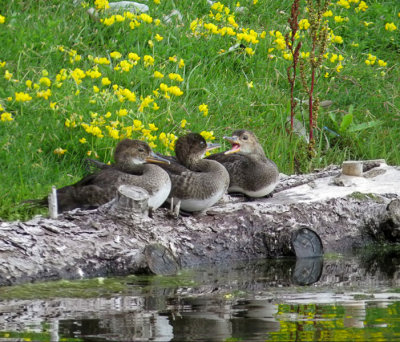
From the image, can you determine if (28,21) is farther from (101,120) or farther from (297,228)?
(297,228)

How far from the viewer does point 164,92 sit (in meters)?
9.46

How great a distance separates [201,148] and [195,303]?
2.06 metres

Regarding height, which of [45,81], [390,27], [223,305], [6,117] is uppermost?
[390,27]

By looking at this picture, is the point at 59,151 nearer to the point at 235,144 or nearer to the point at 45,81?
the point at 45,81

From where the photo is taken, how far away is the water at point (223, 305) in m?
4.25

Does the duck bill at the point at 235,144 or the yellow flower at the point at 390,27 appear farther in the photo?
the yellow flower at the point at 390,27

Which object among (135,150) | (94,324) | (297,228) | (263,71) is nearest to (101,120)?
(135,150)

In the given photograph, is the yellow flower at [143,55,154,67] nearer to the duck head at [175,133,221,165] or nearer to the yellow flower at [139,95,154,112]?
the yellow flower at [139,95,154,112]

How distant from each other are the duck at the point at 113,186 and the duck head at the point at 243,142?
3.50ft

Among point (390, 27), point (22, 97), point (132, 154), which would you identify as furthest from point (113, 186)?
point (390, 27)

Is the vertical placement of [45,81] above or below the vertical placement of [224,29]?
→ below

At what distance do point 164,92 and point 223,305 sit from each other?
4.77m

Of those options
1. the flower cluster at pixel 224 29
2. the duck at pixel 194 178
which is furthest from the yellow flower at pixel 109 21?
the duck at pixel 194 178

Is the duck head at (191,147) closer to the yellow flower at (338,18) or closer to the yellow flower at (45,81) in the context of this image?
the yellow flower at (45,81)
